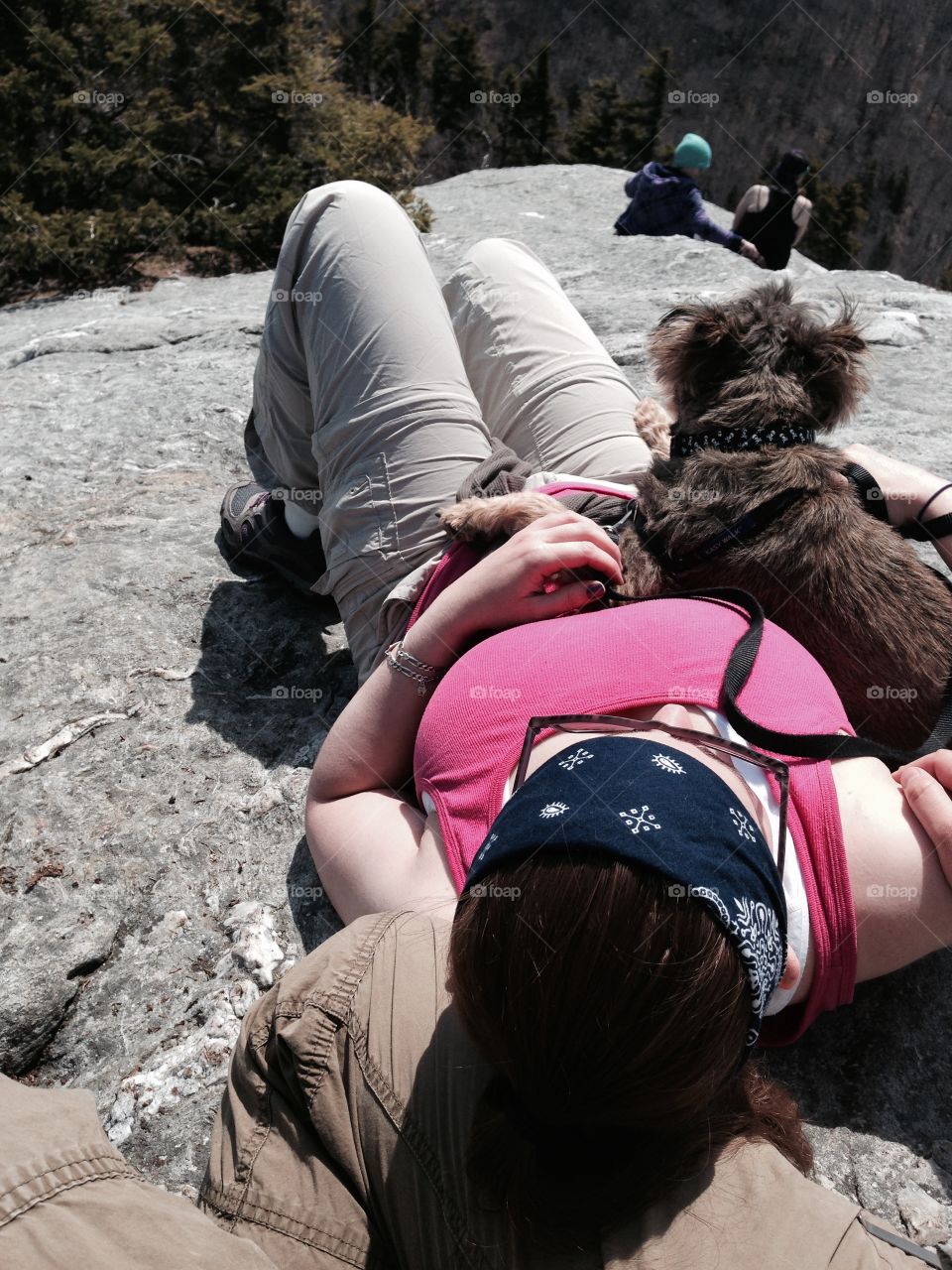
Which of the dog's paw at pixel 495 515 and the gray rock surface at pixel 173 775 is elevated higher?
the dog's paw at pixel 495 515

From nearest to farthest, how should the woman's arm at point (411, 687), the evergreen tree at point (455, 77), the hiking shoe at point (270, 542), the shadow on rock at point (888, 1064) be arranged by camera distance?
the shadow on rock at point (888, 1064) → the woman's arm at point (411, 687) → the hiking shoe at point (270, 542) → the evergreen tree at point (455, 77)

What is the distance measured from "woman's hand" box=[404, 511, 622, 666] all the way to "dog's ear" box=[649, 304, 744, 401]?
77 centimetres

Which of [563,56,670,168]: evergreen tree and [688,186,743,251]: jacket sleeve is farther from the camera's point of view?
[563,56,670,168]: evergreen tree

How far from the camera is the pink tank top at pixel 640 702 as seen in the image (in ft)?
5.25

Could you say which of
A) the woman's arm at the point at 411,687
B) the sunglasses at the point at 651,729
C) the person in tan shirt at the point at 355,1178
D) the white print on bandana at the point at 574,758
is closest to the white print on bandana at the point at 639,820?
the white print on bandana at the point at 574,758

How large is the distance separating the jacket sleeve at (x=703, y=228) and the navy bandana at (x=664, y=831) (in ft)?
25.3

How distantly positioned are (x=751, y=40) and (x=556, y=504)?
47.6 m

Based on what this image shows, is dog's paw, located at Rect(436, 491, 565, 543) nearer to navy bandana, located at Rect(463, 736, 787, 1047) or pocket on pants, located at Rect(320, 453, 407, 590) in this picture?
pocket on pants, located at Rect(320, 453, 407, 590)

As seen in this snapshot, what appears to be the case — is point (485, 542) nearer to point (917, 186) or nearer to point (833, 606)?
point (833, 606)

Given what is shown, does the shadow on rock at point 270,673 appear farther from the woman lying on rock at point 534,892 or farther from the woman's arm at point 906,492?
the woman's arm at point 906,492

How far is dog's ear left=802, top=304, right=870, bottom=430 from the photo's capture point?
96.9 inches

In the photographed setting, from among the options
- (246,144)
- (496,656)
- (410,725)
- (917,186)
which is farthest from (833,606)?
(917,186)

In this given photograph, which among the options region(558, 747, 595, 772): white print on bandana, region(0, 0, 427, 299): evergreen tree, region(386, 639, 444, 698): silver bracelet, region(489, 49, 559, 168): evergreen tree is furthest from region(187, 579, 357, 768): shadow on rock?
region(489, 49, 559, 168): evergreen tree

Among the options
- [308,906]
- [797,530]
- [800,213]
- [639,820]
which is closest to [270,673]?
[308,906]
